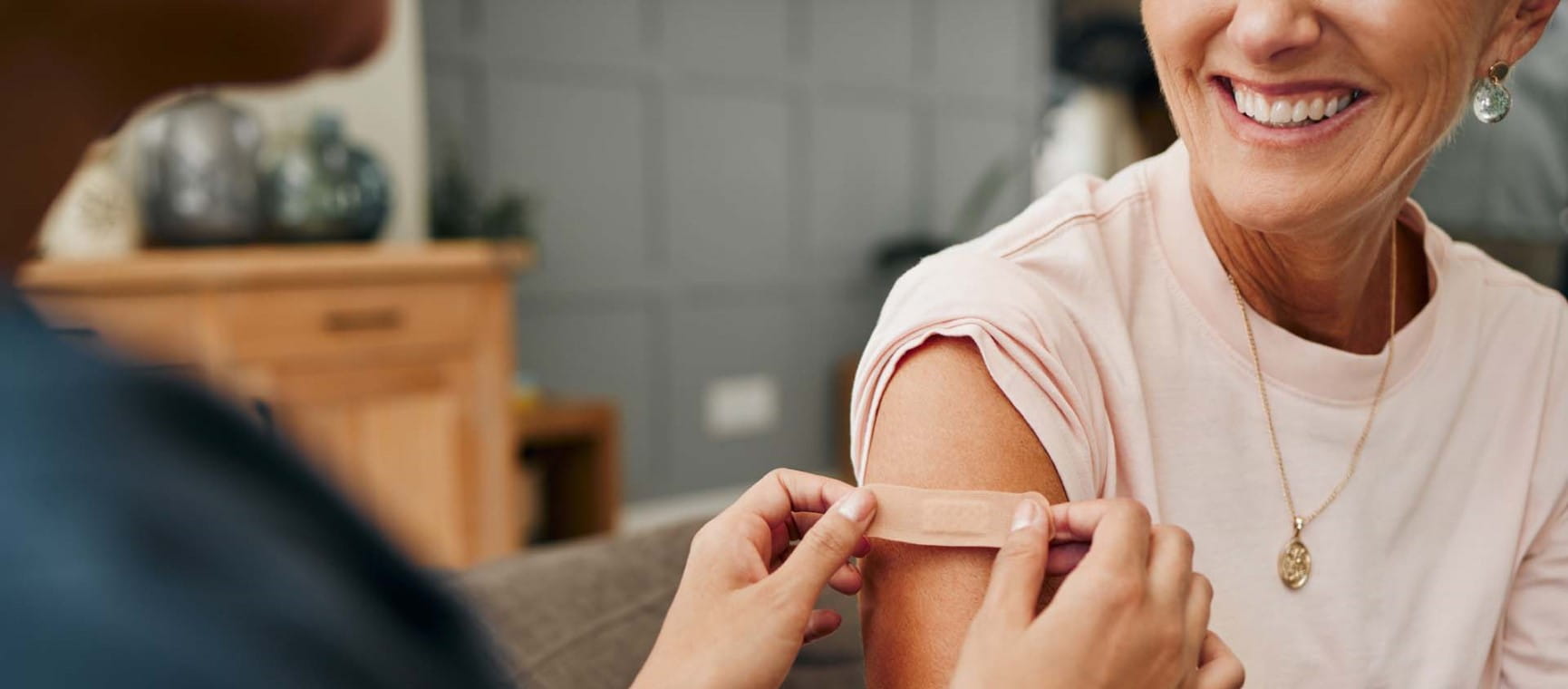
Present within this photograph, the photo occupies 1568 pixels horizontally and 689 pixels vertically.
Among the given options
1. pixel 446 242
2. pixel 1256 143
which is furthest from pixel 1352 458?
pixel 446 242

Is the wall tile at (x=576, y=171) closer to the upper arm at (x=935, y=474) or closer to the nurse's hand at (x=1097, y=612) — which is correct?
the upper arm at (x=935, y=474)

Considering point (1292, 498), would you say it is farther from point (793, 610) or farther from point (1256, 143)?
point (793, 610)

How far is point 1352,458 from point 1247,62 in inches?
15.2

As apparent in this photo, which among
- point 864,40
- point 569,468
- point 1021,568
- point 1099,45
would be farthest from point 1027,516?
point 1099,45

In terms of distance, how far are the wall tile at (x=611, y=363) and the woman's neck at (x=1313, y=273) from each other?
11.6 feet

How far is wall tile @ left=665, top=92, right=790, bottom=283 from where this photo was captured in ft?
16.2

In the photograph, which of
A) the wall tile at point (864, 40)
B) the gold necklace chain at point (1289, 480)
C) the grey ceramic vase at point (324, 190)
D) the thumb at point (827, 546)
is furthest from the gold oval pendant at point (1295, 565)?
the wall tile at point (864, 40)

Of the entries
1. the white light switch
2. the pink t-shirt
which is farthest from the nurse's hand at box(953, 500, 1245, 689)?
the white light switch

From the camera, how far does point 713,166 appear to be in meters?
5.06

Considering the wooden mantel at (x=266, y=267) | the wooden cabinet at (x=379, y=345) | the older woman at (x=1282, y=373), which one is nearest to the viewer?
the older woman at (x=1282, y=373)

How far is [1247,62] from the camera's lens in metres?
1.00

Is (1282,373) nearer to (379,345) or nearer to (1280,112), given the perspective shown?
(1280,112)

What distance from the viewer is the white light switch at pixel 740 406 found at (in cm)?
518

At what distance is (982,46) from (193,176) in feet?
13.0
